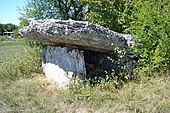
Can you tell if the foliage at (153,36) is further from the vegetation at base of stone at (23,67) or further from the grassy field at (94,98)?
the vegetation at base of stone at (23,67)

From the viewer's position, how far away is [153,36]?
19.9ft

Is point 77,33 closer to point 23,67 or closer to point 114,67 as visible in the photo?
point 114,67

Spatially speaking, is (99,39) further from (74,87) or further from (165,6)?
(165,6)

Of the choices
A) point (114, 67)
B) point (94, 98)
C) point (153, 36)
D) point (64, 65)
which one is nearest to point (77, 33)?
point (64, 65)

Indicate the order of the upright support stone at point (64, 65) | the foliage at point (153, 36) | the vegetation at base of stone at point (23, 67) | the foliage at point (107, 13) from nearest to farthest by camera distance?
the foliage at point (153, 36) → the upright support stone at point (64, 65) → the vegetation at base of stone at point (23, 67) → the foliage at point (107, 13)

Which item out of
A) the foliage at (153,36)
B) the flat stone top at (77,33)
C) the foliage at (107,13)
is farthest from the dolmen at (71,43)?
the foliage at (107,13)

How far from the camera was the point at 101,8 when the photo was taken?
805 centimetres

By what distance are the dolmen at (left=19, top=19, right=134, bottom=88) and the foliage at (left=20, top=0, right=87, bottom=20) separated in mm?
2082

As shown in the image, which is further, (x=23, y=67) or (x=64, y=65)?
(x=23, y=67)

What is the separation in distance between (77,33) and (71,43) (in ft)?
2.33

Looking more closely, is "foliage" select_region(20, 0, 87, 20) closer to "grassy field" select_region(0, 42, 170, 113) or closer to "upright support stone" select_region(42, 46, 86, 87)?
"upright support stone" select_region(42, 46, 86, 87)

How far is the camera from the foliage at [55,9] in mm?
8891

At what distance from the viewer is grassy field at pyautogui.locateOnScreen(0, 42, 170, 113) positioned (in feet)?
15.3

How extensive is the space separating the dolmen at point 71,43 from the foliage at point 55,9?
2.08 metres
